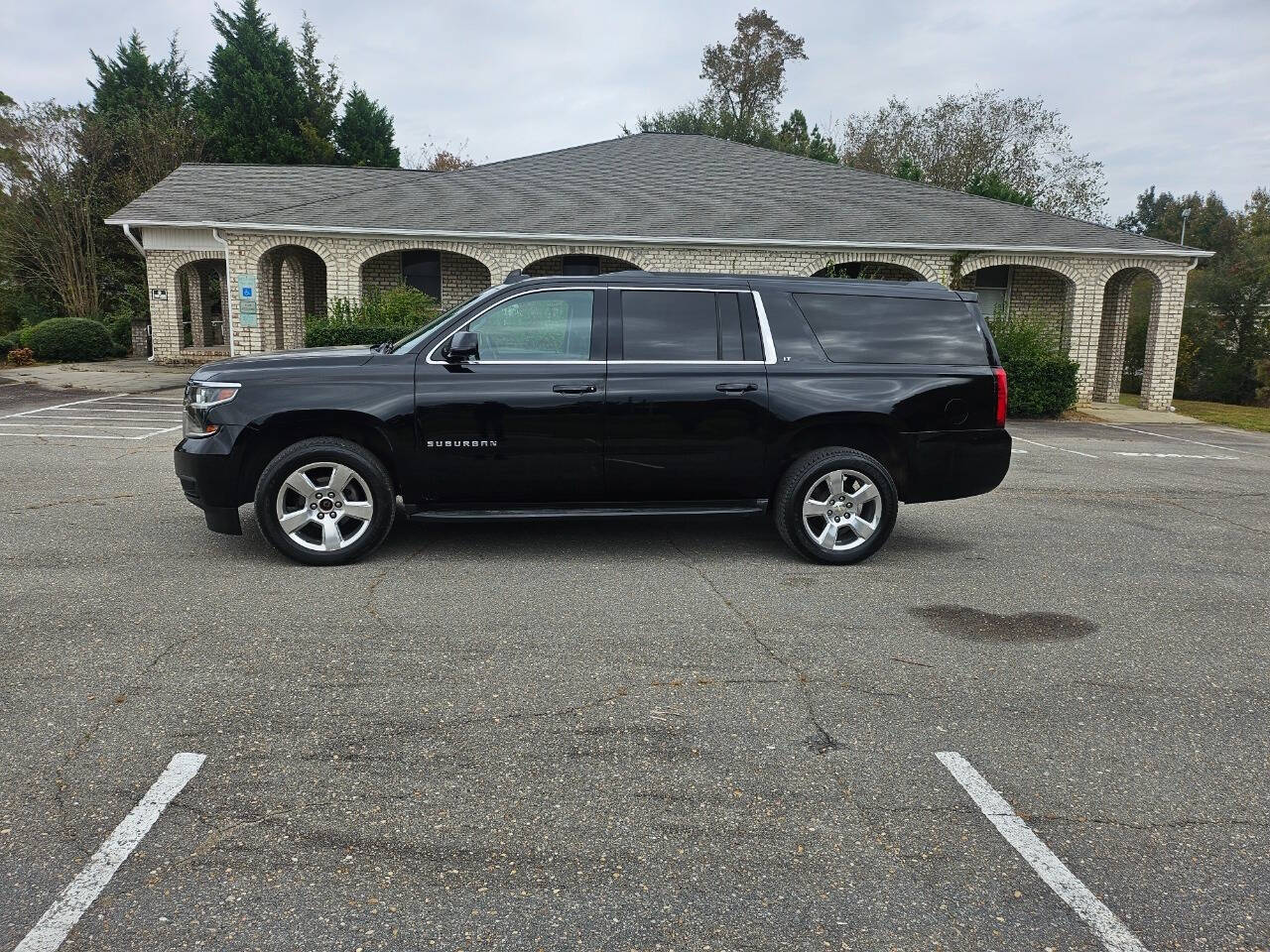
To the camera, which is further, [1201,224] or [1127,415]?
[1201,224]

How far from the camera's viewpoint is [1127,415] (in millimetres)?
20281

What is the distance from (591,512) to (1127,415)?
17.9 m

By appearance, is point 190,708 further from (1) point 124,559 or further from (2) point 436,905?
(1) point 124,559

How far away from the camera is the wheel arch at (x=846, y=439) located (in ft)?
20.9

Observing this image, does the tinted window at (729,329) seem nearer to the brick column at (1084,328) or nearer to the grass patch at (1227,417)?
the brick column at (1084,328)

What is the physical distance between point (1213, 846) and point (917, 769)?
938 millimetres

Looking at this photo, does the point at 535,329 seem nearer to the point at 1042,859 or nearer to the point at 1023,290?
the point at 1042,859

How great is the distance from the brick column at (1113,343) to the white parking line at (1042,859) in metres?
21.8

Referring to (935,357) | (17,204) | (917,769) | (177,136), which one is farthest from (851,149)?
(917,769)

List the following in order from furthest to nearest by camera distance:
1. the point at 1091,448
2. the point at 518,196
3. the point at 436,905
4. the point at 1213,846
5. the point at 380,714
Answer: the point at 518,196, the point at 1091,448, the point at 380,714, the point at 1213,846, the point at 436,905

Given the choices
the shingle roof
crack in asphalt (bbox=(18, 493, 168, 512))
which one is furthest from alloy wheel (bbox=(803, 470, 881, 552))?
the shingle roof

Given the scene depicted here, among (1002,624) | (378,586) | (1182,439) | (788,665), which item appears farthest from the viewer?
(1182,439)

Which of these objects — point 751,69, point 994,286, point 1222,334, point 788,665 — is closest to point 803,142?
point 751,69

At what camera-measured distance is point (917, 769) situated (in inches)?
136
